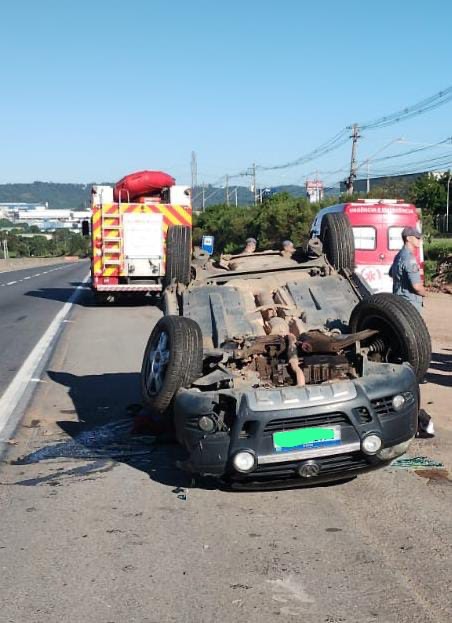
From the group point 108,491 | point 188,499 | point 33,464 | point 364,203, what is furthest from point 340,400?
point 364,203

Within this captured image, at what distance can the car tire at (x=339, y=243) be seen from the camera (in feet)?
26.8

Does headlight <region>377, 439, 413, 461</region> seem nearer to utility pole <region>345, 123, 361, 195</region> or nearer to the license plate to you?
the license plate

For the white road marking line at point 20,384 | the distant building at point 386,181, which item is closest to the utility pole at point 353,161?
the distant building at point 386,181

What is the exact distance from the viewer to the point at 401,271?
8.67 meters

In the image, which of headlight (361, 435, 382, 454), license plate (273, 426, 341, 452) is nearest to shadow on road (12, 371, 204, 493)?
license plate (273, 426, 341, 452)

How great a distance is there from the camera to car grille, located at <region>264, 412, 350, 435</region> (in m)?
5.20

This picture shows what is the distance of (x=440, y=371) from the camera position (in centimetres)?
1089

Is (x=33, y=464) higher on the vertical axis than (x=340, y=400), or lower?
lower

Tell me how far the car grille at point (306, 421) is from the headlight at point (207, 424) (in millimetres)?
369

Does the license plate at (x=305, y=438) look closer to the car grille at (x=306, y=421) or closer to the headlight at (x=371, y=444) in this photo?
the car grille at (x=306, y=421)

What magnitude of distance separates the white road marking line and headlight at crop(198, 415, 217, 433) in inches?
109

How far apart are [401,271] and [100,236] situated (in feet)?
47.7

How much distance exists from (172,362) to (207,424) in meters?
0.69

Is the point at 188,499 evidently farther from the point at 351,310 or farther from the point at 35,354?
the point at 35,354
